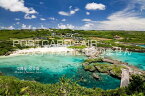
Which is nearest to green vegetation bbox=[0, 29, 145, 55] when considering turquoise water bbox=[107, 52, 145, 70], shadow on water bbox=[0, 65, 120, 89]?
turquoise water bbox=[107, 52, 145, 70]

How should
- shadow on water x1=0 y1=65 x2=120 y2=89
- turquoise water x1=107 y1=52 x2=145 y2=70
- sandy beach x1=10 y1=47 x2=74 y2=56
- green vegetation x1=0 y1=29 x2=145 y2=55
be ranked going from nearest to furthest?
shadow on water x1=0 y1=65 x2=120 y2=89
turquoise water x1=107 y1=52 x2=145 y2=70
sandy beach x1=10 y1=47 x2=74 y2=56
green vegetation x1=0 y1=29 x2=145 y2=55

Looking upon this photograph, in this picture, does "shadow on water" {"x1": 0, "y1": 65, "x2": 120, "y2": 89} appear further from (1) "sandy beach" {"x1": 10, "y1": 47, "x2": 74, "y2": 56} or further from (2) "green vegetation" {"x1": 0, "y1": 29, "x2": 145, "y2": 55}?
(2) "green vegetation" {"x1": 0, "y1": 29, "x2": 145, "y2": 55}

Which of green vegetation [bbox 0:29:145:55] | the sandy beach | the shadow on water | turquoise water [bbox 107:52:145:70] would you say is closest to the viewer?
the shadow on water

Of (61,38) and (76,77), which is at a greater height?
(61,38)

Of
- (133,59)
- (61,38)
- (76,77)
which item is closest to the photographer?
(76,77)

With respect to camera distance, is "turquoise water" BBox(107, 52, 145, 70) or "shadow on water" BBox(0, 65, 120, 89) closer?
"shadow on water" BBox(0, 65, 120, 89)

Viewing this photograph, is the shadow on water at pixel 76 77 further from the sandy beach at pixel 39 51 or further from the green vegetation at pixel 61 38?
the green vegetation at pixel 61 38

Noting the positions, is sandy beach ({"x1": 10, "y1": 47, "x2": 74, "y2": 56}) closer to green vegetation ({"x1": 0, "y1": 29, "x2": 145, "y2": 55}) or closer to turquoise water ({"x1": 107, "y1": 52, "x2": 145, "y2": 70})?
green vegetation ({"x1": 0, "y1": 29, "x2": 145, "y2": 55})

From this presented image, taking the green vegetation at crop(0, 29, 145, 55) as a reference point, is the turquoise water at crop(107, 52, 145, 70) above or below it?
below

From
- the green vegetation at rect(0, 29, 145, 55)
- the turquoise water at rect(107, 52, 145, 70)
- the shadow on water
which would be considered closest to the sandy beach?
the green vegetation at rect(0, 29, 145, 55)

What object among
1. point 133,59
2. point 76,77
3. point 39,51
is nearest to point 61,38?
point 39,51

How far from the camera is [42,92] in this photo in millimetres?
19812

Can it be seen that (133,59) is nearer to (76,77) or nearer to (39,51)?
(76,77)

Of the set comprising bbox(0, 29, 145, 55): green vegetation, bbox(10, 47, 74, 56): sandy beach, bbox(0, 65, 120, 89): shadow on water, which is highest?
bbox(0, 29, 145, 55): green vegetation
